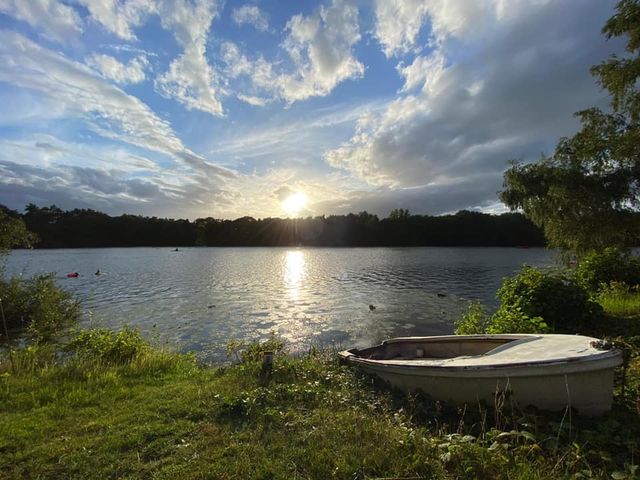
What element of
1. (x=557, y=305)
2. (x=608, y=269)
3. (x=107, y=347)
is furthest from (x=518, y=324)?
(x=107, y=347)

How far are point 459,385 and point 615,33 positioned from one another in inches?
423

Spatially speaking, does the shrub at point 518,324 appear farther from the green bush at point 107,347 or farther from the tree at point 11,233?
the tree at point 11,233

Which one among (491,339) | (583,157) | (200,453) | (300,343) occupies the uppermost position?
(583,157)

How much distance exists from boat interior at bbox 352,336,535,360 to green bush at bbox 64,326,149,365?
250 inches

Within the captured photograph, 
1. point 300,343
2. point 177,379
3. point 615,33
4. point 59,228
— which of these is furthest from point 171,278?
point 59,228

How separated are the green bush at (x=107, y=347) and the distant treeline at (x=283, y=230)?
110 m

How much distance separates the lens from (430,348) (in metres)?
8.34

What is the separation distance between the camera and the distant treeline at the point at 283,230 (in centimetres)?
10856

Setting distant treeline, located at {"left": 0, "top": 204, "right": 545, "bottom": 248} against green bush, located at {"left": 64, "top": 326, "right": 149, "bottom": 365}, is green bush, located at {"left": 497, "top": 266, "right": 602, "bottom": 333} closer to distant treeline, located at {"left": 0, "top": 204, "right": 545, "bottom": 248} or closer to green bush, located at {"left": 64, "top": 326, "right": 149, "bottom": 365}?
green bush, located at {"left": 64, "top": 326, "right": 149, "bottom": 365}

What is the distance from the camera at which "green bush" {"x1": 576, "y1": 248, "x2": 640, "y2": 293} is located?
14617mm

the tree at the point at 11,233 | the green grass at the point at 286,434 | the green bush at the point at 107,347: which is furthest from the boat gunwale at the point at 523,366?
the tree at the point at 11,233

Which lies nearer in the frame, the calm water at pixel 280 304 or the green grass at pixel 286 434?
the green grass at pixel 286 434

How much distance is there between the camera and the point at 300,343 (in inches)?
546

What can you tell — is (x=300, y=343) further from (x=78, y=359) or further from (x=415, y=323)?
(x=78, y=359)
